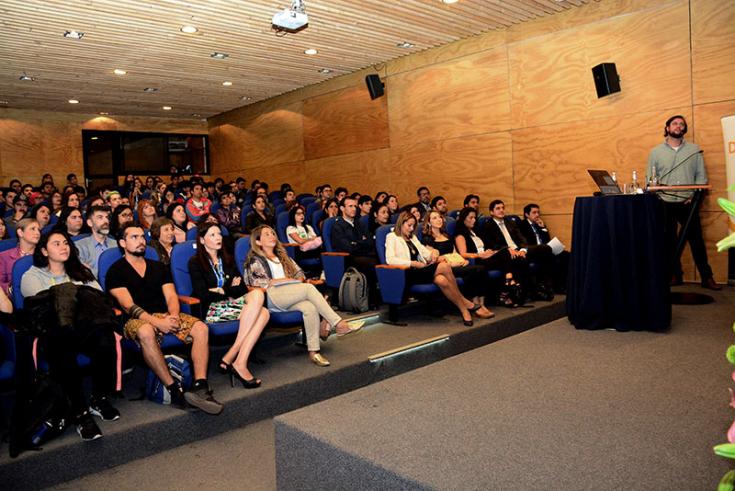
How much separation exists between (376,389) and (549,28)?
233 inches

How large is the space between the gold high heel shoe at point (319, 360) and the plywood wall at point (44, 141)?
433 inches

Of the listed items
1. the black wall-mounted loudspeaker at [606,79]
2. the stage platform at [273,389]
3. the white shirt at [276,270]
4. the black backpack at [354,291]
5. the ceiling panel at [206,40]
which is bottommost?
the stage platform at [273,389]

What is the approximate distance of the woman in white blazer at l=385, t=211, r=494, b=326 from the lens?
4863 millimetres

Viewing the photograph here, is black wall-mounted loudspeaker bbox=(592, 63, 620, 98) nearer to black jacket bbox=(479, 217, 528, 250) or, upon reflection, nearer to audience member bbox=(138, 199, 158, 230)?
black jacket bbox=(479, 217, 528, 250)

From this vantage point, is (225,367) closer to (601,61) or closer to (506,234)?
(506,234)

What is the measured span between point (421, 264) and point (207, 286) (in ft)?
6.34

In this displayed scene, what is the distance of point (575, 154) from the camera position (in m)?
6.93

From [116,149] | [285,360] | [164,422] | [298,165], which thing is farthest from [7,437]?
[116,149]

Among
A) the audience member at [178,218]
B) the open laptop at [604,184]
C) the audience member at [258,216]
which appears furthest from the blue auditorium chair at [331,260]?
the open laptop at [604,184]

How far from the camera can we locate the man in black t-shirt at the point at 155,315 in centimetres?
307

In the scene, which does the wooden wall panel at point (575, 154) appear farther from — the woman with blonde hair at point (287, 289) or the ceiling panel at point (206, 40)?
the woman with blonde hair at point (287, 289)

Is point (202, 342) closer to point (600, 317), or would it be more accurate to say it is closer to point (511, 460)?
point (511, 460)

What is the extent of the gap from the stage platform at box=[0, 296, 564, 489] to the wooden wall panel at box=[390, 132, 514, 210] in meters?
2.78

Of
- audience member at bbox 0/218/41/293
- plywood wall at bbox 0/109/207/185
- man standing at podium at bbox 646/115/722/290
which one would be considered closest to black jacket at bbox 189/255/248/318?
audience member at bbox 0/218/41/293
